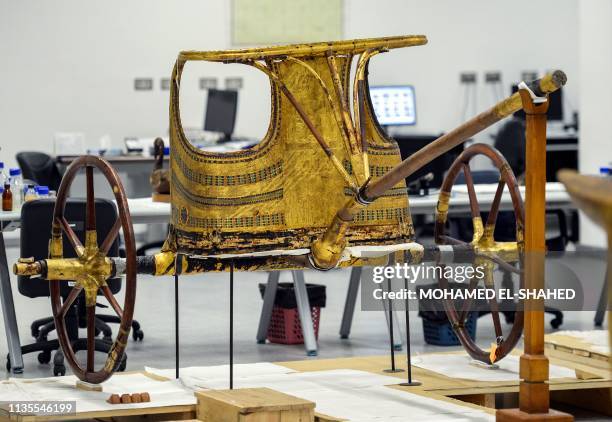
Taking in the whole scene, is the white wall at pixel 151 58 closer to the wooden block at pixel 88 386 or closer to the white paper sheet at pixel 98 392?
the white paper sheet at pixel 98 392

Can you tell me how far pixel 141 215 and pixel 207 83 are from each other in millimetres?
5785

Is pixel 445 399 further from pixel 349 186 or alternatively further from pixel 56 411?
pixel 56 411

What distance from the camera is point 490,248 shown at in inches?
172

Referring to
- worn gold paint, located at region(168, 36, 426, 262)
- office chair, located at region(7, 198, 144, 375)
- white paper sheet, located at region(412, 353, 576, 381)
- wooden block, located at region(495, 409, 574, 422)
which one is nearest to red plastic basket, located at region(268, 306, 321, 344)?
office chair, located at region(7, 198, 144, 375)

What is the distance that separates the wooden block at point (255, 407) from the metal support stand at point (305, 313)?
6.21 feet

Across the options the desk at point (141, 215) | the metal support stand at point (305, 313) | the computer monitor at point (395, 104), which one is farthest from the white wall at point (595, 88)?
the metal support stand at point (305, 313)

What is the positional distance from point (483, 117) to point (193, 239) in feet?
3.61

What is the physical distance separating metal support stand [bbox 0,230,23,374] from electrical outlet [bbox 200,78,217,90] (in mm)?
5972

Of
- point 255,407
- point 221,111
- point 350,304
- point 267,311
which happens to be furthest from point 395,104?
point 255,407

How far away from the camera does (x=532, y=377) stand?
2.97 m

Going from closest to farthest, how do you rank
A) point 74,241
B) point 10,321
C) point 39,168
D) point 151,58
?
point 74,241 < point 10,321 < point 39,168 < point 151,58

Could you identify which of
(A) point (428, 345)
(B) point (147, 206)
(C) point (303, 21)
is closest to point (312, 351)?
(A) point (428, 345)

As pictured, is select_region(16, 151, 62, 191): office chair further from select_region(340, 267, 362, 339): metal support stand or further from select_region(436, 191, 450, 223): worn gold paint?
select_region(436, 191, 450, 223): worn gold paint

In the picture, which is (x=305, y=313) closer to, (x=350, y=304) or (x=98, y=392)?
(x=350, y=304)
